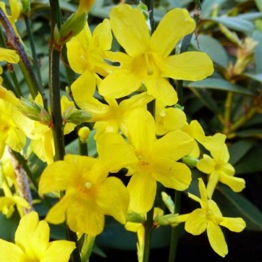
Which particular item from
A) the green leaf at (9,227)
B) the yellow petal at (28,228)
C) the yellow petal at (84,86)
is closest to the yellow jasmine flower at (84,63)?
the yellow petal at (84,86)

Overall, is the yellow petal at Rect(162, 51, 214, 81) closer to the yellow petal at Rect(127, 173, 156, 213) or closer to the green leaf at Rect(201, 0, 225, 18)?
the yellow petal at Rect(127, 173, 156, 213)

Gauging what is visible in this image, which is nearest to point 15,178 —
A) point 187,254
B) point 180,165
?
point 180,165

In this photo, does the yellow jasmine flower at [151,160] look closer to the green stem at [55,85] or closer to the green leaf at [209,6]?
the green stem at [55,85]

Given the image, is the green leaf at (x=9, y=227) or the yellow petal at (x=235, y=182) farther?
the green leaf at (x=9, y=227)

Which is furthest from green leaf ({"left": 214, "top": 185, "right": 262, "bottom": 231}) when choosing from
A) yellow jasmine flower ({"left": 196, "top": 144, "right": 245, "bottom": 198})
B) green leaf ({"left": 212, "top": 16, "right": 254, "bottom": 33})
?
yellow jasmine flower ({"left": 196, "top": 144, "right": 245, "bottom": 198})

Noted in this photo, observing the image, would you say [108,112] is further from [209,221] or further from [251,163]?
[251,163]

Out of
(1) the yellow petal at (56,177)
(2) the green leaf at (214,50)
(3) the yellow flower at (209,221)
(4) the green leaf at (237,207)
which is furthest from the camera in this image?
(2) the green leaf at (214,50)

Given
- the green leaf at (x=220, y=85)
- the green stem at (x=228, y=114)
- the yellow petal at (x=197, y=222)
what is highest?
the yellow petal at (x=197, y=222)
